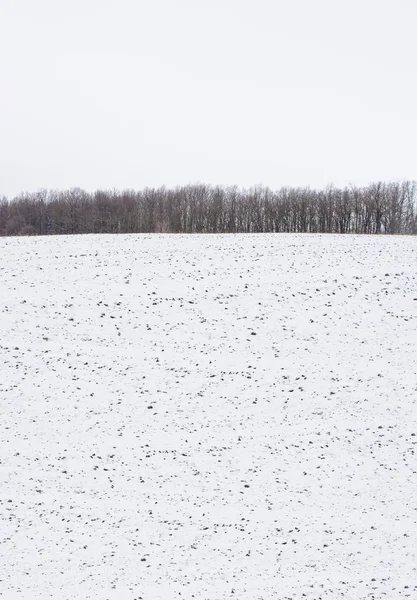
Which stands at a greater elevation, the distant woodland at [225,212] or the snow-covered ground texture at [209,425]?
the distant woodland at [225,212]

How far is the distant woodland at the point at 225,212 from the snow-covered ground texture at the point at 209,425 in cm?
3119

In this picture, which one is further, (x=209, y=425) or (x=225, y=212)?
(x=225, y=212)

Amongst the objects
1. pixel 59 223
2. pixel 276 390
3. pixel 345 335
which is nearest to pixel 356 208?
pixel 59 223

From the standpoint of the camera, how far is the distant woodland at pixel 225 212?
58.0 m

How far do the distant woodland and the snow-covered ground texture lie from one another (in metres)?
31.2

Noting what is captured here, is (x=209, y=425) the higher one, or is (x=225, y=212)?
(x=225, y=212)

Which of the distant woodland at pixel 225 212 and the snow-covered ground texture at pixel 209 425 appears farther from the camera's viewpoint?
the distant woodland at pixel 225 212

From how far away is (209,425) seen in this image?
15.5 meters

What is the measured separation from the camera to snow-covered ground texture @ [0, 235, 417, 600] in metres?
10.5

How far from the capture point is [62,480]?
13.1m

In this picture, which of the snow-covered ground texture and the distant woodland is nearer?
the snow-covered ground texture

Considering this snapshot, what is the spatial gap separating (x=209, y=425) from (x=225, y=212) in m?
49.9

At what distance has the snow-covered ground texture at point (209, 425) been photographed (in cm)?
1046

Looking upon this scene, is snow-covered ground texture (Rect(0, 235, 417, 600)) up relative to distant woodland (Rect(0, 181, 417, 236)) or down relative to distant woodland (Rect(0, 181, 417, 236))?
down
